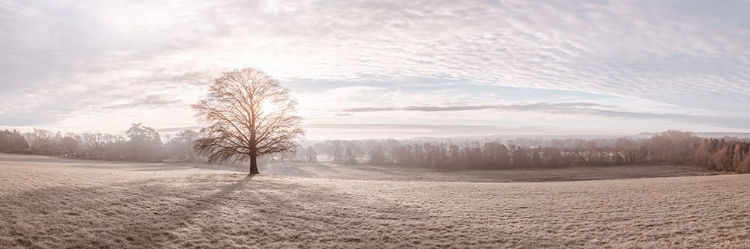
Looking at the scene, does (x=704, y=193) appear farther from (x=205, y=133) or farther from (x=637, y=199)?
(x=205, y=133)

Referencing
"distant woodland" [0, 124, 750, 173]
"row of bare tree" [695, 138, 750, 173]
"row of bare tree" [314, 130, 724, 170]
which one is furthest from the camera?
"row of bare tree" [314, 130, 724, 170]

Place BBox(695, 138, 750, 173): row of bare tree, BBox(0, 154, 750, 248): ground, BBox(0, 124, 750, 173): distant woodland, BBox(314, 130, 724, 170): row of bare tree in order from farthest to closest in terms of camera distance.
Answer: BBox(314, 130, 724, 170): row of bare tree
BBox(0, 124, 750, 173): distant woodland
BBox(695, 138, 750, 173): row of bare tree
BBox(0, 154, 750, 248): ground

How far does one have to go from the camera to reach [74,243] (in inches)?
480

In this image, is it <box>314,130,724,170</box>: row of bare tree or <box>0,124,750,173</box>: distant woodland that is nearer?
<box>0,124,750,173</box>: distant woodland

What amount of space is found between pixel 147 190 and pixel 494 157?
105 m

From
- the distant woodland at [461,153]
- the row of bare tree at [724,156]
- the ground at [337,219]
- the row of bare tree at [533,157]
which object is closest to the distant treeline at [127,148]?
the distant woodland at [461,153]

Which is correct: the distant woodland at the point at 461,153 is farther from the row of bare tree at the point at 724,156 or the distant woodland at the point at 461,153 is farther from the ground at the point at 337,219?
the ground at the point at 337,219

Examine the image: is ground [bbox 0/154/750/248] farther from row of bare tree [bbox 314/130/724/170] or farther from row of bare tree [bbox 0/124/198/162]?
row of bare tree [bbox 0/124/198/162]

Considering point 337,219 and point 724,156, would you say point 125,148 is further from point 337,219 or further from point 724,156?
point 724,156

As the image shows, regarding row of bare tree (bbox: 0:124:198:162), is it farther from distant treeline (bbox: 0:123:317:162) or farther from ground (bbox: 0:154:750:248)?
ground (bbox: 0:154:750:248)

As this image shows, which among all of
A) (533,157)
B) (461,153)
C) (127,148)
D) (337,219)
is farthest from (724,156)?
(127,148)

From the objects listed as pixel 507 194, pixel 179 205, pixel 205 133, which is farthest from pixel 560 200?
pixel 205 133

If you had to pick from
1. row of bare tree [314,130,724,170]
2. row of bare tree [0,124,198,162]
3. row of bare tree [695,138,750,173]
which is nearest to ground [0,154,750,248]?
row of bare tree [695,138,750,173]

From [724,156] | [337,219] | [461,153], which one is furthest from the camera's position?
[461,153]
